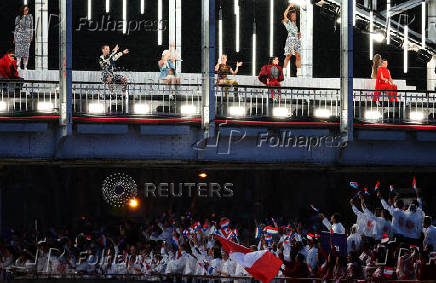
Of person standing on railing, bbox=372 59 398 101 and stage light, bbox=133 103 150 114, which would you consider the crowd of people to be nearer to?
stage light, bbox=133 103 150 114

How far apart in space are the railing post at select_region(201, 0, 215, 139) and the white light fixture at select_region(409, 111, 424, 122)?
7.10 m

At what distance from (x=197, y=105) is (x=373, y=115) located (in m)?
6.08

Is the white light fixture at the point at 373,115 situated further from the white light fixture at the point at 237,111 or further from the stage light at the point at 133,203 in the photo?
the stage light at the point at 133,203

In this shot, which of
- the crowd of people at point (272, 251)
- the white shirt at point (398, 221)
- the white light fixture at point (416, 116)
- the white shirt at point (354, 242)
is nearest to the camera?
→ the crowd of people at point (272, 251)

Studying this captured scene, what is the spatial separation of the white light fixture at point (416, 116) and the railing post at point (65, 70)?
11.8 meters

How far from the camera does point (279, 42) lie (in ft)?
148

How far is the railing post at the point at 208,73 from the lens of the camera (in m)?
32.1

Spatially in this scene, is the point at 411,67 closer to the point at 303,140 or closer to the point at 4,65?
the point at 303,140

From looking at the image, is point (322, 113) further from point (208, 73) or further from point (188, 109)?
point (188, 109)

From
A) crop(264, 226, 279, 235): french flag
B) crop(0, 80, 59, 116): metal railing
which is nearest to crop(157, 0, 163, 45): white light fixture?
crop(0, 80, 59, 116): metal railing

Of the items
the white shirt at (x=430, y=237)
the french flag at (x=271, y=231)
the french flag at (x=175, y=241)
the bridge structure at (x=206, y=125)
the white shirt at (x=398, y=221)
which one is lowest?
the french flag at (x=175, y=241)

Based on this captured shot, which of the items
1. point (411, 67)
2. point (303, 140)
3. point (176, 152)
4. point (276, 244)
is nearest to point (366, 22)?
point (411, 67)

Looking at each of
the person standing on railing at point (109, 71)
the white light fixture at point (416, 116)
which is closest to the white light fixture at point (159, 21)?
the person standing on railing at point (109, 71)

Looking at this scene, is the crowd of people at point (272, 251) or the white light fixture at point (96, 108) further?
the white light fixture at point (96, 108)
